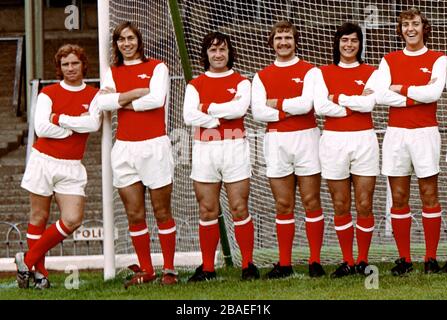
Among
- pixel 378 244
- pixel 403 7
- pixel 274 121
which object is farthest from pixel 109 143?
pixel 403 7

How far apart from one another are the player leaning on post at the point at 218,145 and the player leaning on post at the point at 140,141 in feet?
0.69

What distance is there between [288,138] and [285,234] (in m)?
0.69

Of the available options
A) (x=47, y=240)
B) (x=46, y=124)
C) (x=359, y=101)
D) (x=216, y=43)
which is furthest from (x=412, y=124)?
(x=47, y=240)

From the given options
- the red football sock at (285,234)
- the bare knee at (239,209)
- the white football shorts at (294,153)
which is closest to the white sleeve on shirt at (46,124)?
the bare knee at (239,209)

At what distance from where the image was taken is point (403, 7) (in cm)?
1087

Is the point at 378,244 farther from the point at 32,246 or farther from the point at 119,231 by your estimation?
the point at 32,246

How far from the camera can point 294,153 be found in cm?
760

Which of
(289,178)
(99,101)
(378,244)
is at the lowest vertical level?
(378,244)

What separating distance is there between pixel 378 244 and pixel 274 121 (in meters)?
2.94

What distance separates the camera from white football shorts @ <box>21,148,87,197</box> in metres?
7.76

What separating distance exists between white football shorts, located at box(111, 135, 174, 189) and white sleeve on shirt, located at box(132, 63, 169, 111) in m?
0.25

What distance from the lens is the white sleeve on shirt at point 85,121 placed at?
25.1 ft

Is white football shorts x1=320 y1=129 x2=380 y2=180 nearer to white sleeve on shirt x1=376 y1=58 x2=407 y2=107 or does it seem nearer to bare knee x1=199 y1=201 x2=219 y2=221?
white sleeve on shirt x1=376 y1=58 x2=407 y2=107

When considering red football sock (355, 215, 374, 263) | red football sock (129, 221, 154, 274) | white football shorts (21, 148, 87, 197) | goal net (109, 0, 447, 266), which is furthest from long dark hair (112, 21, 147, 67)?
red football sock (355, 215, 374, 263)
